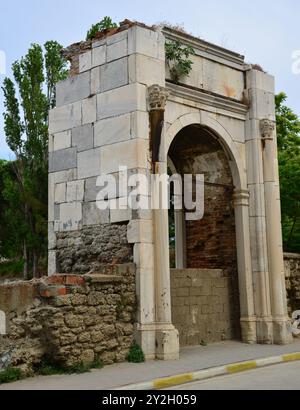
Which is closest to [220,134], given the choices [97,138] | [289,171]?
[97,138]

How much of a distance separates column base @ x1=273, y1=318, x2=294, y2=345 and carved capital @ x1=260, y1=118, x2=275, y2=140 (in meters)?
3.81

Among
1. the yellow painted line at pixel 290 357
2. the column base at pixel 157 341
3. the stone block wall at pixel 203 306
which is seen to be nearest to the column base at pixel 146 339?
the column base at pixel 157 341

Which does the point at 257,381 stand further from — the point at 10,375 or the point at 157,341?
the point at 10,375

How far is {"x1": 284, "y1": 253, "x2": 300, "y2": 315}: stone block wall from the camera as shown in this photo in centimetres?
1298

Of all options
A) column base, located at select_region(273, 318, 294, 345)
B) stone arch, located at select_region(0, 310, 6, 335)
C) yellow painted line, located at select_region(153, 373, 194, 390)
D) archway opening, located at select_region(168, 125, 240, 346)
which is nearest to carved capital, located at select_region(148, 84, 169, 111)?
archway opening, located at select_region(168, 125, 240, 346)

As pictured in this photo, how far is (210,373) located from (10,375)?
106 inches

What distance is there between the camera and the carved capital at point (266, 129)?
39.7 ft

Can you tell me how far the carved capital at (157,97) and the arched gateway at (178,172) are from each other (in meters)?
0.02

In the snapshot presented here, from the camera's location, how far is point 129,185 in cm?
970

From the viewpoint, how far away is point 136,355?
8953 millimetres

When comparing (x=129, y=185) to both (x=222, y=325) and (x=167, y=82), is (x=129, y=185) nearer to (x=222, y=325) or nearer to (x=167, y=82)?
(x=167, y=82)

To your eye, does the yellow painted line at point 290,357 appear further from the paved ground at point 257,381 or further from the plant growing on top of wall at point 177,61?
the plant growing on top of wall at point 177,61

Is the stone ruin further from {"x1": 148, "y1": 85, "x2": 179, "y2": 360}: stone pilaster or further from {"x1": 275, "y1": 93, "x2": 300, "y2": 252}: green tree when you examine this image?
{"x1": 275, "y1": 93, "x2": 300, "y2": 252}: green tree
